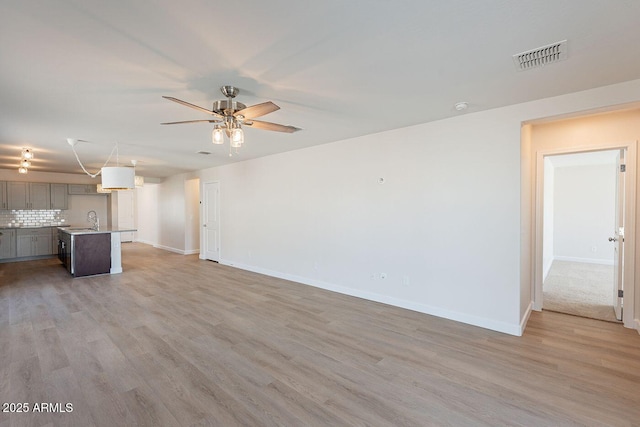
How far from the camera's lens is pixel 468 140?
3373mm

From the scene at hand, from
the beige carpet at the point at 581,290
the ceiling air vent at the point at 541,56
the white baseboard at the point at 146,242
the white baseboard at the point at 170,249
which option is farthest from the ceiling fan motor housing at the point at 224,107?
the white baseboard at the point at 146,242

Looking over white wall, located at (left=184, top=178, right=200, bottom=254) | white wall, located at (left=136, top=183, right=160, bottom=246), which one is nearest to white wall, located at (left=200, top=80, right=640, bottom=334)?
white wall, located at (left=184, top=178, right=200, bottom=254)

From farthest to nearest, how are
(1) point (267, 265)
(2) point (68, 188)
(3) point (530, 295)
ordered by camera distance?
1. (2) point (68, 188)
2. (1) point (267, 265)
3. (3) point (530, 295)

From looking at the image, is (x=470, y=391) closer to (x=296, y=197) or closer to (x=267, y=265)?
(x=296, y=197)

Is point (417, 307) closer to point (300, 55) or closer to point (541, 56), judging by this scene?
point (541, 56)

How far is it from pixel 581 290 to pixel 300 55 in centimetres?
588

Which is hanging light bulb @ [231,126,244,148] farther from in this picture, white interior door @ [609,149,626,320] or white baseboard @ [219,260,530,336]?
white interior door @ [609,149,626,320]

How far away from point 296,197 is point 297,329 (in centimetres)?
267

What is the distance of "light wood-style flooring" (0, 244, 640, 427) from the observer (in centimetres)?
194

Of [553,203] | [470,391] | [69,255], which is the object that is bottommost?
[470,391]

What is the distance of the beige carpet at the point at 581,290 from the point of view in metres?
3.84

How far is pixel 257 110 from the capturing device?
2.38 metres

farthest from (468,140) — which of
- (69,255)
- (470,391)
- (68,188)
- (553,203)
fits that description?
(68,188)

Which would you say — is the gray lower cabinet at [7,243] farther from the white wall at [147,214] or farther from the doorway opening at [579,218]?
the doorway opening at [579,218]
